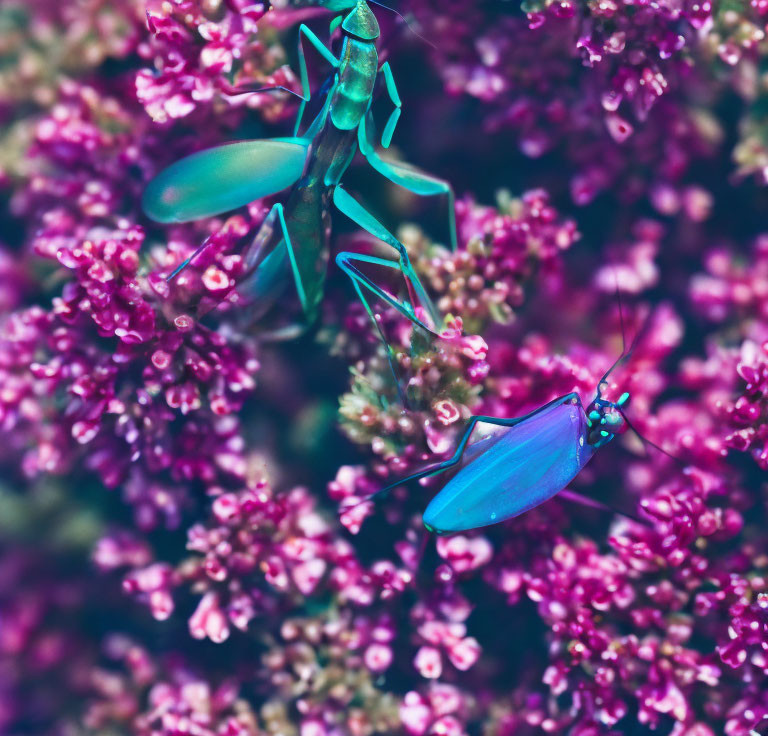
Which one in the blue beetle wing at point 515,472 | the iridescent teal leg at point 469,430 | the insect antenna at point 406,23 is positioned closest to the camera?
the blue beetle wing at point 515,472

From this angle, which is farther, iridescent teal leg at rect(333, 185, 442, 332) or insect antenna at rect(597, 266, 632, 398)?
insect antenna at rect(597, 266, 632, 398)

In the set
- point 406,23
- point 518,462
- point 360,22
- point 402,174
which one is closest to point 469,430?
point 518,462

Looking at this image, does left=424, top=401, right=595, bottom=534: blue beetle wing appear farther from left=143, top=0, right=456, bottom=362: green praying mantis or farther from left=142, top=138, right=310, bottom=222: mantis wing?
left=142, top=138, right=310, bottom=222: mantis wing

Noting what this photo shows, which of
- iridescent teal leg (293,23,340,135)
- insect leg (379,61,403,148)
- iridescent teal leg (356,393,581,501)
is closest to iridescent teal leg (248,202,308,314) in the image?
iridescent teal leg (293,23,340,135)

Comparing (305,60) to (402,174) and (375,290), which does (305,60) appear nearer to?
(402,174)

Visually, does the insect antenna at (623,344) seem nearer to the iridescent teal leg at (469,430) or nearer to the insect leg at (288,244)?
the iridescent teal leg at (469,430)

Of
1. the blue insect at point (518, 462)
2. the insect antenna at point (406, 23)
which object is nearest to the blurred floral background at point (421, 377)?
the insect antenna at point (406, 23)

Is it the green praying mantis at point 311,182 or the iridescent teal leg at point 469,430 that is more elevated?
the green praying mantis at point 311,182
